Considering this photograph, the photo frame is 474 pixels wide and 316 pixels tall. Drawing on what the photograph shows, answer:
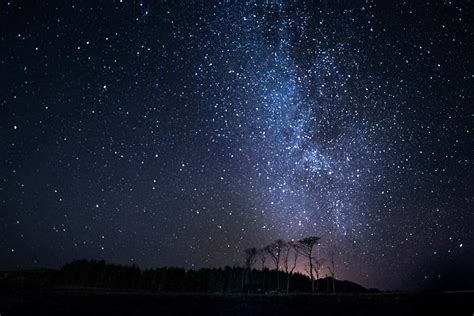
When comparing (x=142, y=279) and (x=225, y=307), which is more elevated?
(x=142, y=279)

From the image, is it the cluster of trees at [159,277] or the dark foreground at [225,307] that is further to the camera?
the cluster of trees at [159,277]

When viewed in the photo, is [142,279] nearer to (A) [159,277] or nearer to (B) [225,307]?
(A) [159,277]

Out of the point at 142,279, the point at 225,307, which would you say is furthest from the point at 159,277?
the point at 225,307

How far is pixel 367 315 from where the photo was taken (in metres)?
27.8

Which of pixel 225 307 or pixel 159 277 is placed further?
pixel 159 277

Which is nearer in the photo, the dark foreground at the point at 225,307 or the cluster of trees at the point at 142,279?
the dark foreground at the point at 225,307

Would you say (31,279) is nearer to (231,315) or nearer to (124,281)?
(124,281)

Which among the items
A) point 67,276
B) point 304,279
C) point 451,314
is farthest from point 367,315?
point 304,279

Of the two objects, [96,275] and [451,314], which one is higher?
[96,275]

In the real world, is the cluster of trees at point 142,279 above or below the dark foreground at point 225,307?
above

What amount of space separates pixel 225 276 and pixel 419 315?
8799 centimetres

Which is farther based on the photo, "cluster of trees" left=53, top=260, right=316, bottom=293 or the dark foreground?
"cluster of trees" left=53, top=260, right=316, bottom=293

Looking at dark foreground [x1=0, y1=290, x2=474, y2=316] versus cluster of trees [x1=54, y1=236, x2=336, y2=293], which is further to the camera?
cluster of trees [x1=54, y1=236, x2=336, y2=293]

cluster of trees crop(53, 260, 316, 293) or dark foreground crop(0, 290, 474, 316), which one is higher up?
cluster of trees crop(53, 260, 316, 293)
